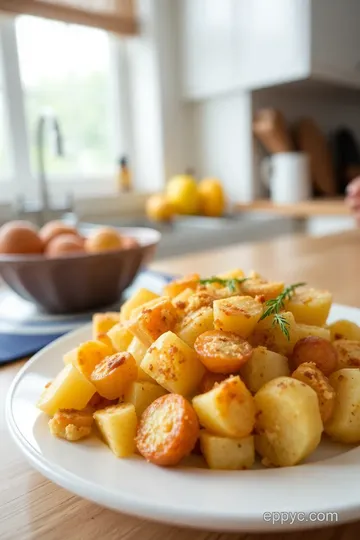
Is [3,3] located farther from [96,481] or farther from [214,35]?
[96,481]

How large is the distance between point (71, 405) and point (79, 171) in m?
2.72

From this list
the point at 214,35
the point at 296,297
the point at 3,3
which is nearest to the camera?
the point at 296,297

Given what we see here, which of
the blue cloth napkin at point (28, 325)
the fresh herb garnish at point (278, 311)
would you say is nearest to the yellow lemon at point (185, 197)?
the blue cloth napkin at point (28, 325)

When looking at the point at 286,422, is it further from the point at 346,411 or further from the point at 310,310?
the point at 310,310

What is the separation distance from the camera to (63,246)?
38.6 inches

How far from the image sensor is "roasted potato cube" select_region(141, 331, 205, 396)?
472 millimetres

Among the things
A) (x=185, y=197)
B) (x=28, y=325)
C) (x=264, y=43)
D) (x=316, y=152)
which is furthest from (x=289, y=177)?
(x=28, y=325)

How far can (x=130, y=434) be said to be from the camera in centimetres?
44

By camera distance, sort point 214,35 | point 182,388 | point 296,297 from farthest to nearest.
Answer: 1. point 214,35
2. point 296,297
3. point 182,388

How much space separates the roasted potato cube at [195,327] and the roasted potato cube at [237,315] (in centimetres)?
2

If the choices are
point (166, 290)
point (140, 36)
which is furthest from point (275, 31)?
point (166, 290)

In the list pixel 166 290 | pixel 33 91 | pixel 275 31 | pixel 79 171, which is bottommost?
pixel 166 290

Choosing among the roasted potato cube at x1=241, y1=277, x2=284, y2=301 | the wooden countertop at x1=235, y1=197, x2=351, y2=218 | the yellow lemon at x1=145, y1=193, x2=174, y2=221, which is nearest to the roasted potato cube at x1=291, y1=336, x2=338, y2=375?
the roasted potato cube at x1=241, y1=277, x2=284, y2=301

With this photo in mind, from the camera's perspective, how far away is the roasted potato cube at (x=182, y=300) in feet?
1.94
